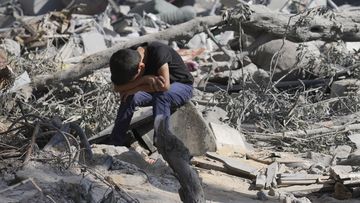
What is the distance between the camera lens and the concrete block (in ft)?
23.6

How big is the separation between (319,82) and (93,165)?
4.60 m

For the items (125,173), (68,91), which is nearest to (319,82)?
(68,91)

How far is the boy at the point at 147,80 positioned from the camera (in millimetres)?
6320

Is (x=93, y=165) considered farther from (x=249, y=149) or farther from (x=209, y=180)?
(x=249, y=149)

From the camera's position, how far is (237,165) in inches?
270

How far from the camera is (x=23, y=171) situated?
4863 millimetres

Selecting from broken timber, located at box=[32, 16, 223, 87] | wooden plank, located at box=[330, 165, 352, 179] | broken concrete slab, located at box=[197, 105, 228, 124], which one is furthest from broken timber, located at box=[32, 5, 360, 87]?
wooden plank, located at box=[330, 165, 352, 179]

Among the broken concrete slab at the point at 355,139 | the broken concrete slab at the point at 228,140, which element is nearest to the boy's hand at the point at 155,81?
the broken concrete slab at the point at 228,140

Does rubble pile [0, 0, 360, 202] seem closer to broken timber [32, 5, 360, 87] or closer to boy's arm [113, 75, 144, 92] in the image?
broken timber [32, 5, 360, 87]

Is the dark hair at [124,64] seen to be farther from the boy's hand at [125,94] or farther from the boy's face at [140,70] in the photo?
the boy's hand at [125,94]

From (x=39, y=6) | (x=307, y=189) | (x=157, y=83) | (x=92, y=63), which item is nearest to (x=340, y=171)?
(x=307, y=189)

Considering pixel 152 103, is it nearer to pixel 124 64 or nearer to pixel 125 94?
pixel 125 94

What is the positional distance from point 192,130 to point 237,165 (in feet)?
2.13

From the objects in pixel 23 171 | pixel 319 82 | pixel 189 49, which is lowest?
pixel 189 49
